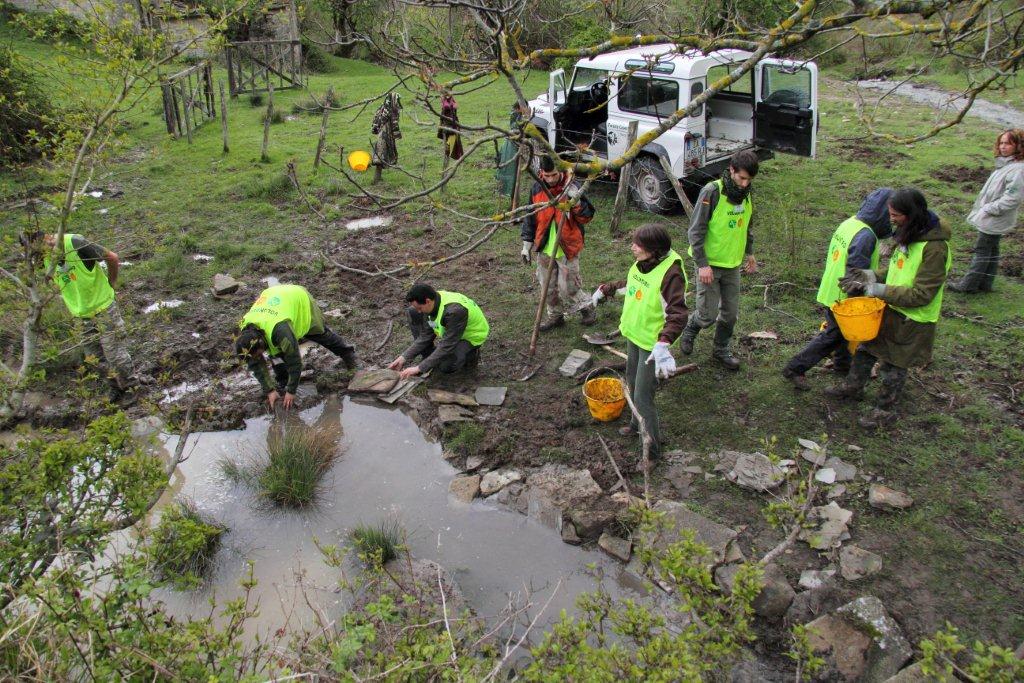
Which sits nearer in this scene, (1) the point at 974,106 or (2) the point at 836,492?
(2) the point at 836,492

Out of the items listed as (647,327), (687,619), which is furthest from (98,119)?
(687,619)

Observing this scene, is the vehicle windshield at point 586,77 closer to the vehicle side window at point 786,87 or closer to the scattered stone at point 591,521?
the vehicle side window at point 786,87

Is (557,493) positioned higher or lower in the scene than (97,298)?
lower

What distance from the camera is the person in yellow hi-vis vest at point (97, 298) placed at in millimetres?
5301

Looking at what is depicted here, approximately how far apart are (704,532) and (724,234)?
2.30m

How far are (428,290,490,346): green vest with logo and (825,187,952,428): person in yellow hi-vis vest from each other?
9.33ft

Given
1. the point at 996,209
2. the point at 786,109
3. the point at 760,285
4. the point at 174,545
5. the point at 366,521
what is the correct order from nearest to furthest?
the point at 174,545
the point at 366,521
the point at 996,209
the point at 760,285
the point at 786,109

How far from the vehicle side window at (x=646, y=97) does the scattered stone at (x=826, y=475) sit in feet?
17.2

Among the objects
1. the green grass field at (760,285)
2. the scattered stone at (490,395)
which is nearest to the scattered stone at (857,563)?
the green grass field at (760,285)

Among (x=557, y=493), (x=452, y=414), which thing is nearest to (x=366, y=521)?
(x=452, y=414)

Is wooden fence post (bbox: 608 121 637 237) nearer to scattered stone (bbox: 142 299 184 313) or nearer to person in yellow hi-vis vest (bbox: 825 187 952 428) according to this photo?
person in yellow hi-vis vest (bbox: 825 187 952 428)

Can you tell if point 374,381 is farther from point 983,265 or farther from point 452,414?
point 983,265

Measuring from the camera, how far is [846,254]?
474 centimetres

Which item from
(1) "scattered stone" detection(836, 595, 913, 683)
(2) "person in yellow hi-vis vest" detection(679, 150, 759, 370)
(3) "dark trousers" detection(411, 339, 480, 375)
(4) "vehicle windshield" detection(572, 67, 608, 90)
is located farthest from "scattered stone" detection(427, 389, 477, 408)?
(4) "vehicle windshield" detection(572, 67, 608, 90)
